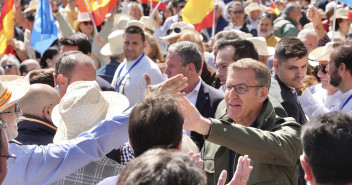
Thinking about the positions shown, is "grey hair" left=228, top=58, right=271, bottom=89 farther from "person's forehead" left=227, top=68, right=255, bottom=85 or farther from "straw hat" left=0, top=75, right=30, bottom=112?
"straw hat" left=0, top=75, right=30, bottom=112

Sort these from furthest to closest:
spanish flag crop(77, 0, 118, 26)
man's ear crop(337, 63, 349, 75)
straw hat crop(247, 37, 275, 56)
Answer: spanish flag crop(77, 0, 118, 26), straw hat crop(247, 37, 275, 56), man's ear crop(337, 63, 349, 75)

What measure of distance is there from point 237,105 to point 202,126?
23.6 inches

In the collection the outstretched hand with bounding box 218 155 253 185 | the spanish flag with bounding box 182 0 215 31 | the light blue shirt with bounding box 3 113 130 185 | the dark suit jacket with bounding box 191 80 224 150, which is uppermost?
the outstretched hand with bounding box 218 155 253 185

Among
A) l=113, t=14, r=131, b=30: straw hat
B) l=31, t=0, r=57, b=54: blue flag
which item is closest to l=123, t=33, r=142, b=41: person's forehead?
l=31, t=0, r=57, b=54: blue flag

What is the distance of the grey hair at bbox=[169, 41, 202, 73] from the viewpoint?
18.4ft

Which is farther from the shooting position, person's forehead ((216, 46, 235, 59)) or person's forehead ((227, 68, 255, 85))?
person's forehead ((216, 46, 235, 59))

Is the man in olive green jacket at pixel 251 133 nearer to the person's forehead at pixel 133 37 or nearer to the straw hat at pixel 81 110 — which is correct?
the straw hat at pixel 81 110

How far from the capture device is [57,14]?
1161 centimetres

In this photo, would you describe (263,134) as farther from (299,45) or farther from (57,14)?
(57,14)

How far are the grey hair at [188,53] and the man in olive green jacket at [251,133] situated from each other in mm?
1404

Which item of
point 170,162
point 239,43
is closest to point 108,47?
point 239,43

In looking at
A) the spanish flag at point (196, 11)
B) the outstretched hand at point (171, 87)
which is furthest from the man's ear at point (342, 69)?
the spanish flag at point (196, 11)

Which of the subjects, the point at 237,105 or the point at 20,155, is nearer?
the point at 20,155

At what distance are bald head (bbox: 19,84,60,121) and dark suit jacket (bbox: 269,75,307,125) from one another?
179 cm
